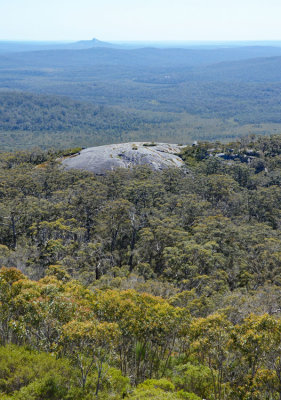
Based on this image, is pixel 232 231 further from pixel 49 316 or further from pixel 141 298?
pixel 49 316

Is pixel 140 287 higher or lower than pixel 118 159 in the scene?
lower

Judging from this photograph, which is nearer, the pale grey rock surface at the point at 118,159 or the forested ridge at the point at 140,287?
the forested ridge at the point at 140,287

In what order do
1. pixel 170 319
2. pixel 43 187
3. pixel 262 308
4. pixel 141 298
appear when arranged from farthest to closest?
pixel 43 187 → pixel 262 308 → pixel 141 298 → pixel 170 319

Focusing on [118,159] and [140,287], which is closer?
[140,287]

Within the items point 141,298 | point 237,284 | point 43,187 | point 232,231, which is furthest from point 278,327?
point 43,187
